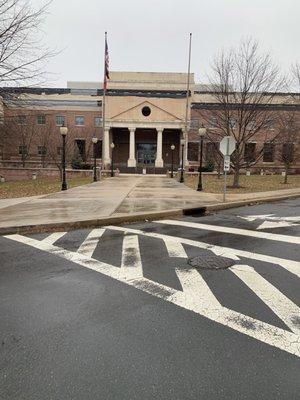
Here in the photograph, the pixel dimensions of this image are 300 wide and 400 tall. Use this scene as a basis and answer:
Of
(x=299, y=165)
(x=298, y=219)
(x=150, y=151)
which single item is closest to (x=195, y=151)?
(x=150, y=151)

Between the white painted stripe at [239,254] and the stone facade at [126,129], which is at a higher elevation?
the stone facade at [126,129]

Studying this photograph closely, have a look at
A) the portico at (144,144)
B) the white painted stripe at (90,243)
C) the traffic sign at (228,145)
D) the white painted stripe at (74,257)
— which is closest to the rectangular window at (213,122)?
the traffic sign at (228,145)

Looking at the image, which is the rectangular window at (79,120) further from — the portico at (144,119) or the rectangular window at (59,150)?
the rectangular window at (59,150)

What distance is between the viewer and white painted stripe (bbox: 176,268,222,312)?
474cm

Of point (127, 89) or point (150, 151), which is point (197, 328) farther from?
point (127, 89)

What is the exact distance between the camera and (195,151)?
64062 millimetres

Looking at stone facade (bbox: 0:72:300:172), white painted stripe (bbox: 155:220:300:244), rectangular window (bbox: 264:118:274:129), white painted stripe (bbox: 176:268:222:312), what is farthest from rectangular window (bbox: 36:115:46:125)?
white painted stripe (bbox: 176:268:222:312)

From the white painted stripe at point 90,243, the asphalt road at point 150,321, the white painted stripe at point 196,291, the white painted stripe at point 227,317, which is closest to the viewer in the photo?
the asphalt road at point 150,321

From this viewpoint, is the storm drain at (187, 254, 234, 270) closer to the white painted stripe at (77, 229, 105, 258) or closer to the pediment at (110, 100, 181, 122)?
the white painted stripe at (77, 229, 105, 258)

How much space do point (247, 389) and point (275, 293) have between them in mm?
2274

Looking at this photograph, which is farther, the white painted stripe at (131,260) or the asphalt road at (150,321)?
the white painted stripe at (131,260)

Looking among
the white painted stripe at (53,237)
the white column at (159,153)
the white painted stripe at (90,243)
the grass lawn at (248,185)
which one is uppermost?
the white column at (159,153)

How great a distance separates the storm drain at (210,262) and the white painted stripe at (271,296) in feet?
0.68

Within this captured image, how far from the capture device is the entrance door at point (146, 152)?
229ft
